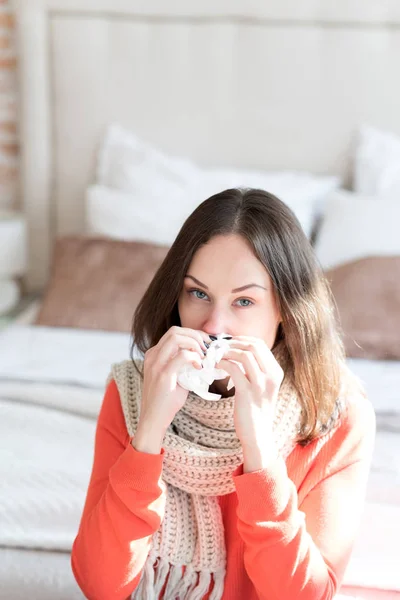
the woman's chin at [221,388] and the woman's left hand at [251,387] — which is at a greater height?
the woman's left hand at [251,387]

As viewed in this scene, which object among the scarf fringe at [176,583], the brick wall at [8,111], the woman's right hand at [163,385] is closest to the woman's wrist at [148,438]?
the woman's right hand at [163,385]

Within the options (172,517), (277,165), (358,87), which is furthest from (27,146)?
(172,517)

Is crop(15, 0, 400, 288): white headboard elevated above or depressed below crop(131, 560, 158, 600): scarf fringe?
above

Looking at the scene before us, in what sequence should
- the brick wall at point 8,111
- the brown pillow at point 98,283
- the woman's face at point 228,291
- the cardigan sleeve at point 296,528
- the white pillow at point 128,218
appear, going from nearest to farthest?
the cardigan sleeve at point 296,528
the woman's face at point 228,291
the brown pillow at point 98,283
the white pillow at point 128,218
the brick wall at point 8,111

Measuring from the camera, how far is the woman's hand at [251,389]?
1035 mm

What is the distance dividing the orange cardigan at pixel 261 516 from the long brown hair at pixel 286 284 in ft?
0.18

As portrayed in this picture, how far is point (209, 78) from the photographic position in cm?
284

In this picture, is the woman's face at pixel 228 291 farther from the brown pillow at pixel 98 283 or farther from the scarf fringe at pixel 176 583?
the brown pillow at pixel 98 283

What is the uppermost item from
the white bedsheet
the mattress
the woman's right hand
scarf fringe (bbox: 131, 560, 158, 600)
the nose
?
the nose

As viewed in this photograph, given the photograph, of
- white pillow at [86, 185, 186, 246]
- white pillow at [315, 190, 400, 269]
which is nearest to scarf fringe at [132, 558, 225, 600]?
white pillow at [315, 190, 400, 269]

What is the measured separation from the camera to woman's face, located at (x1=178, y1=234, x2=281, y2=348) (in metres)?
1.12

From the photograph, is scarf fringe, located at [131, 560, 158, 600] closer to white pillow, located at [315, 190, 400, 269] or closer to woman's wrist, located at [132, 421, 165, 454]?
woman's wrist, located at [132, 421, 165, 454]

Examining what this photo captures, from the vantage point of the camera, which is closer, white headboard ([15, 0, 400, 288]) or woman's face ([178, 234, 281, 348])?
woman's face ([178, 234, 281, 348])

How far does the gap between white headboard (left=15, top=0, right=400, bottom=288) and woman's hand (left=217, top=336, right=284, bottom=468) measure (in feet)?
6.35
